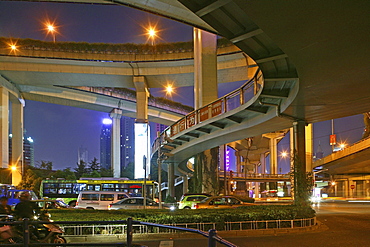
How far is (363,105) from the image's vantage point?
66.5ft

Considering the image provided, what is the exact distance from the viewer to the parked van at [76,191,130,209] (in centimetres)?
3247

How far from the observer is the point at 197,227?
1641 cm

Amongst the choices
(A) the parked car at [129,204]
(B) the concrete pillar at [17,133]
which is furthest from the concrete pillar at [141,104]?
(A) the parked car at [129,204]

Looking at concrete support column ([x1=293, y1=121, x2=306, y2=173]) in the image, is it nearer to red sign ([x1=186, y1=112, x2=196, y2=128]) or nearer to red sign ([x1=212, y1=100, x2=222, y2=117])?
red sign ([x1=212, y1=100, x2=222, y2=117])

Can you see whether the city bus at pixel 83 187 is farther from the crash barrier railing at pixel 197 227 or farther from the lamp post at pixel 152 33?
the crash barrier railing at pixel 197 227

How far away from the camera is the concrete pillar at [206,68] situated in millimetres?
36656

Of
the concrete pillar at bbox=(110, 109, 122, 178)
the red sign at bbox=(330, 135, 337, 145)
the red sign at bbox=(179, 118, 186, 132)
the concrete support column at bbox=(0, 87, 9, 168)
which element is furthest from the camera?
the red sign at bbox=(330, 135, 337, 145)

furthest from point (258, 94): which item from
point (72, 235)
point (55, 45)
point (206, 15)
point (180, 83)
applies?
point (55, 45)

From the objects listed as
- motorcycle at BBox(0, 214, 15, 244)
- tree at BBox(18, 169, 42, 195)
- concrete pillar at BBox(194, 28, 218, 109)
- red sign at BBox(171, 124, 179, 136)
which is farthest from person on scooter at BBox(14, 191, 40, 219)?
tree at BBox(18, 169, 42, 195)

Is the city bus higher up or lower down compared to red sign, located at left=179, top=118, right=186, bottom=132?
lower down

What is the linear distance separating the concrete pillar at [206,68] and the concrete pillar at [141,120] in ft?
51.2

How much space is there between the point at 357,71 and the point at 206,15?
6.34 meters

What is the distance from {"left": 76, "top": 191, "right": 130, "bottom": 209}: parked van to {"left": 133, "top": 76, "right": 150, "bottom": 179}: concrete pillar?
739 inches

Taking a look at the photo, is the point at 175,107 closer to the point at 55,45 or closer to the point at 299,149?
the point at 55,45
